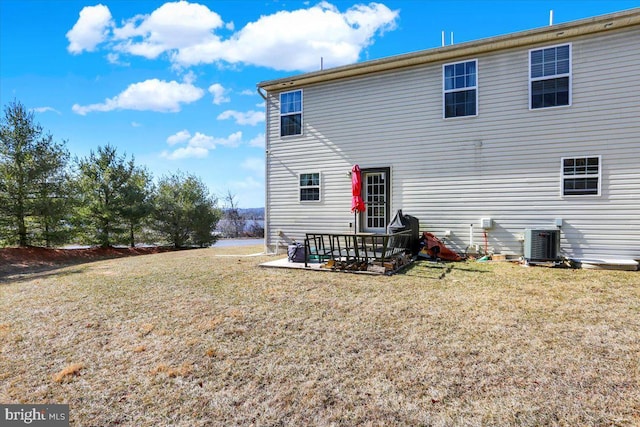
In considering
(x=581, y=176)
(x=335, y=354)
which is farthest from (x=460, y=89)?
(x=335, y=354)

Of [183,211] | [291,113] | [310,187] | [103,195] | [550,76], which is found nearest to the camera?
[550,76]

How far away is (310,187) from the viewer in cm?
1027

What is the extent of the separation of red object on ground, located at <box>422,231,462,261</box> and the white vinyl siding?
40 centimetres

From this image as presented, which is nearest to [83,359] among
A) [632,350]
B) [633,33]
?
[632,350]

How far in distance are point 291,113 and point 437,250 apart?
20.7 feet

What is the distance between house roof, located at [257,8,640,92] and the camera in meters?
7.00

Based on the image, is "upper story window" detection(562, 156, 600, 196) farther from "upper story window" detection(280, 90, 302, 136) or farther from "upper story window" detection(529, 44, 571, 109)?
"upper story window" detection(280, 90, 302, 136)

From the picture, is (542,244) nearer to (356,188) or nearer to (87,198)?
(356,188)

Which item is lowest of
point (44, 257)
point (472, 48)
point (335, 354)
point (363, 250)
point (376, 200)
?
point (44, 257)

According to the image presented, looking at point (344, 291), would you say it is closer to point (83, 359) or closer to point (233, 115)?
point (83, 359)

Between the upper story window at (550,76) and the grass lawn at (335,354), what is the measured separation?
4.45 meters

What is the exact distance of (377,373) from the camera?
9.37ft

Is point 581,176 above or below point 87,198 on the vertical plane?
above

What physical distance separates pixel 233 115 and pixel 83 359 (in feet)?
73.7
